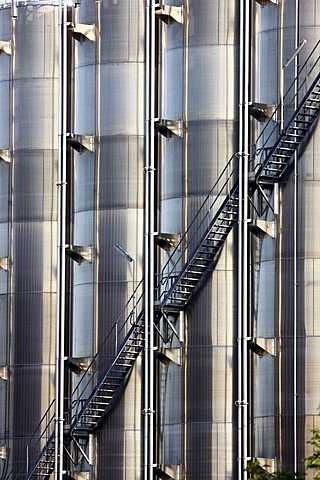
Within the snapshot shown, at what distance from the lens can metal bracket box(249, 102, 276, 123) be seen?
57.8m

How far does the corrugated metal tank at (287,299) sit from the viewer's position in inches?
2200

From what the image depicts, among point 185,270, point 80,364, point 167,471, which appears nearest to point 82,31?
point 185,270

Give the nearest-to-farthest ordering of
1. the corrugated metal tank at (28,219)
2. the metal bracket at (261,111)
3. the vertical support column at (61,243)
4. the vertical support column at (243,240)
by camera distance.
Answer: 1. the vertical support column at (243,240)
2. the metal bracket at (261,111)
3. the vertical support column at (61,243)
4. the corrugated metal tank at (28,219)

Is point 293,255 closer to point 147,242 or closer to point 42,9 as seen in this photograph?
point 147,242

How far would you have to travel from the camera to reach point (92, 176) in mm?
61375

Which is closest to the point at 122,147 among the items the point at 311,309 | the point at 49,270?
the point at 49,270

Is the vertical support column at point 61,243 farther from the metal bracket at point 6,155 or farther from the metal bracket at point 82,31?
the metal bracket at point 6,155

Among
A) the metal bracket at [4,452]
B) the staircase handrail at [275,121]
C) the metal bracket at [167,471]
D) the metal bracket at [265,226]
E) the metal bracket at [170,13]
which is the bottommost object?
the metal bracket at [167,471]

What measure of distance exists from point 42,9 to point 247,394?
17852 millimetres

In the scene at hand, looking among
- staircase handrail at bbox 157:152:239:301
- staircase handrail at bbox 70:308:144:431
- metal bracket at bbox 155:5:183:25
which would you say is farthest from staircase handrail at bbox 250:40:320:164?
staircase handrail at bbox 70:308:144:431

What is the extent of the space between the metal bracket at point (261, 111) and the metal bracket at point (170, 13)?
15.2 feet

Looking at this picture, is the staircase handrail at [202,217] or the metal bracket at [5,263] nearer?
the staircase handrail at [202,217]

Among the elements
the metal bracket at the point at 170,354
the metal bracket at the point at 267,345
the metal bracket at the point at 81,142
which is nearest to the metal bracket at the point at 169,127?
the metal bracket at the point at 81,142

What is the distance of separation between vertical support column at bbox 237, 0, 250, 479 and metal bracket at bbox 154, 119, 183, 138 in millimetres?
2559
